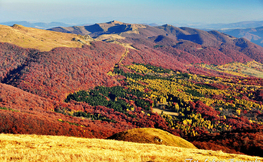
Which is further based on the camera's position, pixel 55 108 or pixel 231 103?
pixel 231 103

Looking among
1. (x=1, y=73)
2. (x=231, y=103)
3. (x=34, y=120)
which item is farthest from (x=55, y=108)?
(x=231, y=103)

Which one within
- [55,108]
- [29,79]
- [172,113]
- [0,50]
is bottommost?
[172,113]

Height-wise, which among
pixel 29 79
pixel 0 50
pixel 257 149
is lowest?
pixel 257 149

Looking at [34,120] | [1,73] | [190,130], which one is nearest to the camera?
[34,120]

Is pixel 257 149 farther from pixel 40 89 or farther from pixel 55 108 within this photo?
pixel 40 89

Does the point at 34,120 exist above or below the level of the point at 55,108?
above

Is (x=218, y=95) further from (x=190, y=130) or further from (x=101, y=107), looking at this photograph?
(x=101, y=107)

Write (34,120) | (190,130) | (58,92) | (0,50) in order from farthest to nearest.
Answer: (0,50), (58,92), (190,130), (34,120)

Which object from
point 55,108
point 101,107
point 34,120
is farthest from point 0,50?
point 34,120

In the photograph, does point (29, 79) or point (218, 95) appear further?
point (218, 95)
